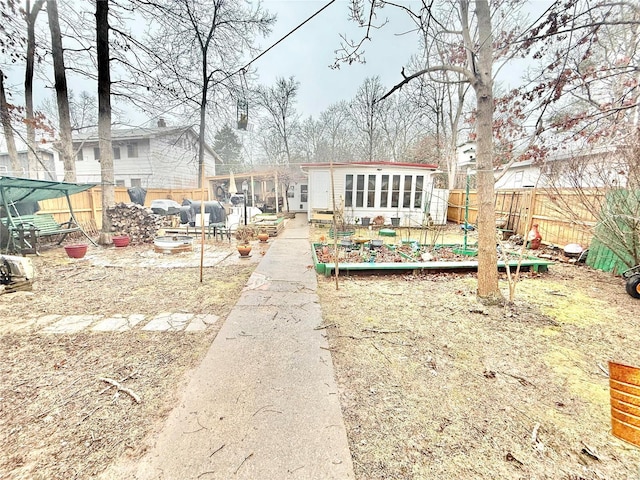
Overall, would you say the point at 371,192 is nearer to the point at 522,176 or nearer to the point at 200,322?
the point at 522,176

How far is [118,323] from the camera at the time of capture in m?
3.29

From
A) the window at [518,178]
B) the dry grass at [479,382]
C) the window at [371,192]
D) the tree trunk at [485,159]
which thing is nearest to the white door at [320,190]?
the window at [371,192]

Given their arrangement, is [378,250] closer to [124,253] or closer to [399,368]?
[399,368]

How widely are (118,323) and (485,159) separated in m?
5.12

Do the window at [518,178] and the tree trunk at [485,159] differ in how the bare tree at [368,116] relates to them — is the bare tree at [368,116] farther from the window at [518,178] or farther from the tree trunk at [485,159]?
the tree trunk at [485,159]

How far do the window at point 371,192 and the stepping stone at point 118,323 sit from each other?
10514mm

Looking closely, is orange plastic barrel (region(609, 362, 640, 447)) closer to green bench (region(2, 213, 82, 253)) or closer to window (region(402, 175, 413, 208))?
green bench (region(2, 213, 82, 253))

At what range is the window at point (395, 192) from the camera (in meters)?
12.3

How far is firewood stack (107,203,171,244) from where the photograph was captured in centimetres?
865

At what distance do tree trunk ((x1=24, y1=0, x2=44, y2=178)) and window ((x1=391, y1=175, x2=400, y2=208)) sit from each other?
45.3 ft

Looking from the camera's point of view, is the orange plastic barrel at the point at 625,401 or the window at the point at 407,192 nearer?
the orange plastic barrel at the point at 625,401

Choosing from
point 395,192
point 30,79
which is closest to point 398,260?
point 395,192

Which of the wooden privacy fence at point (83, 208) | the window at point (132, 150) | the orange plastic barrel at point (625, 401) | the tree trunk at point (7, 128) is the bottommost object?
the orange plastic barrel at point (625, 401)

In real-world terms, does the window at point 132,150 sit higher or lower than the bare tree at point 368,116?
lower
